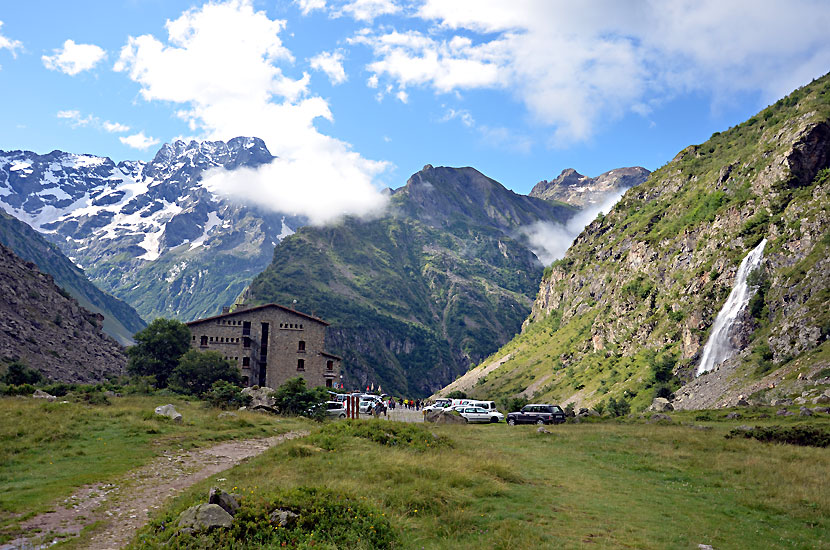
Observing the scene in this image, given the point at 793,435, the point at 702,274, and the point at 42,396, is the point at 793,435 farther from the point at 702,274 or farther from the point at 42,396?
the point at 702,274

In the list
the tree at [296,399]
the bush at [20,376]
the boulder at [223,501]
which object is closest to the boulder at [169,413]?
the tree at [296,399]

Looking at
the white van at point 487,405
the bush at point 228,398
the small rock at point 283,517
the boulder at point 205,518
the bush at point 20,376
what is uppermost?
the bush at point 20,376

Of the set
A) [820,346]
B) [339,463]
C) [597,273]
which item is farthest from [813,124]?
[339,463]

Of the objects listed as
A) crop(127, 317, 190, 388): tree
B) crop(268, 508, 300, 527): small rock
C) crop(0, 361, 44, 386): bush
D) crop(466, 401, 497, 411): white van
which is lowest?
crop(268, 508, 300, 527): small rock

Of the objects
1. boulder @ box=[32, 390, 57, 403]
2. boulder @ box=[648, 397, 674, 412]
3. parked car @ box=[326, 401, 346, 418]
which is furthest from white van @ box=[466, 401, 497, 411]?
boulder @ box=[32, 390, 57, 403]

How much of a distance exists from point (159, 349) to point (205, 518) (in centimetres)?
6866

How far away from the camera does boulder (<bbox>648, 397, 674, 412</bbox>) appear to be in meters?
67.9

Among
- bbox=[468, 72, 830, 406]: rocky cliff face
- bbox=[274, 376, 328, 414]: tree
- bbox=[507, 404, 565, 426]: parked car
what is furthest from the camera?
bbox=[468, 72, 830, 406]: rocky cliff face

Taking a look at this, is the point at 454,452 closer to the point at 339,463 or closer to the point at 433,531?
the point at 339,463

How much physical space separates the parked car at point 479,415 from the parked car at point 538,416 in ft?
9.45

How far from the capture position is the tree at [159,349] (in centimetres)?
7356

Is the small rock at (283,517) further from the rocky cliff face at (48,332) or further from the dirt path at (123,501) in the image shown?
the rocky cliff face at (48,332)

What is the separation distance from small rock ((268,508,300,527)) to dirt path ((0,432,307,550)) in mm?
4124

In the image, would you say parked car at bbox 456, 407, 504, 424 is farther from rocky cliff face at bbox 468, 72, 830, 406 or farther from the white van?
rocky cliff face at bbox 468, 72, 830, 406
